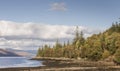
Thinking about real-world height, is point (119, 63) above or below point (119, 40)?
below

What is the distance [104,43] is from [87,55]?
14.4 metres

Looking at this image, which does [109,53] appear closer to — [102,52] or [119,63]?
[102,52]

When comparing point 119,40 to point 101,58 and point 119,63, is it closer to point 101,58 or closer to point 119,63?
point 101,58

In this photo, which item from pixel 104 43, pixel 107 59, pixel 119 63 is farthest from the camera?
pixel 104 43

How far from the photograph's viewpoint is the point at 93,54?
18812cm

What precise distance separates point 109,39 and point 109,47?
19.8 ft

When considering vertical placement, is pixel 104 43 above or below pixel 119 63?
above

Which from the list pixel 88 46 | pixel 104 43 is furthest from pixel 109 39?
pixel 88 46

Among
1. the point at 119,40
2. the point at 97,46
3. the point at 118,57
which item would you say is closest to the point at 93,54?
the point at 97,46

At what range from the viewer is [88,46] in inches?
7830

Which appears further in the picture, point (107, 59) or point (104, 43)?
point (104, 43)

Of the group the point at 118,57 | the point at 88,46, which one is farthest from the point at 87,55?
the point at 118,57

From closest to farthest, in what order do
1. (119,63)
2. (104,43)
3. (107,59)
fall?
1. (119,63)
2. (107,59)
3. (104,43)

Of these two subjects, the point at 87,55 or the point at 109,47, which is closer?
the point at 109,47
